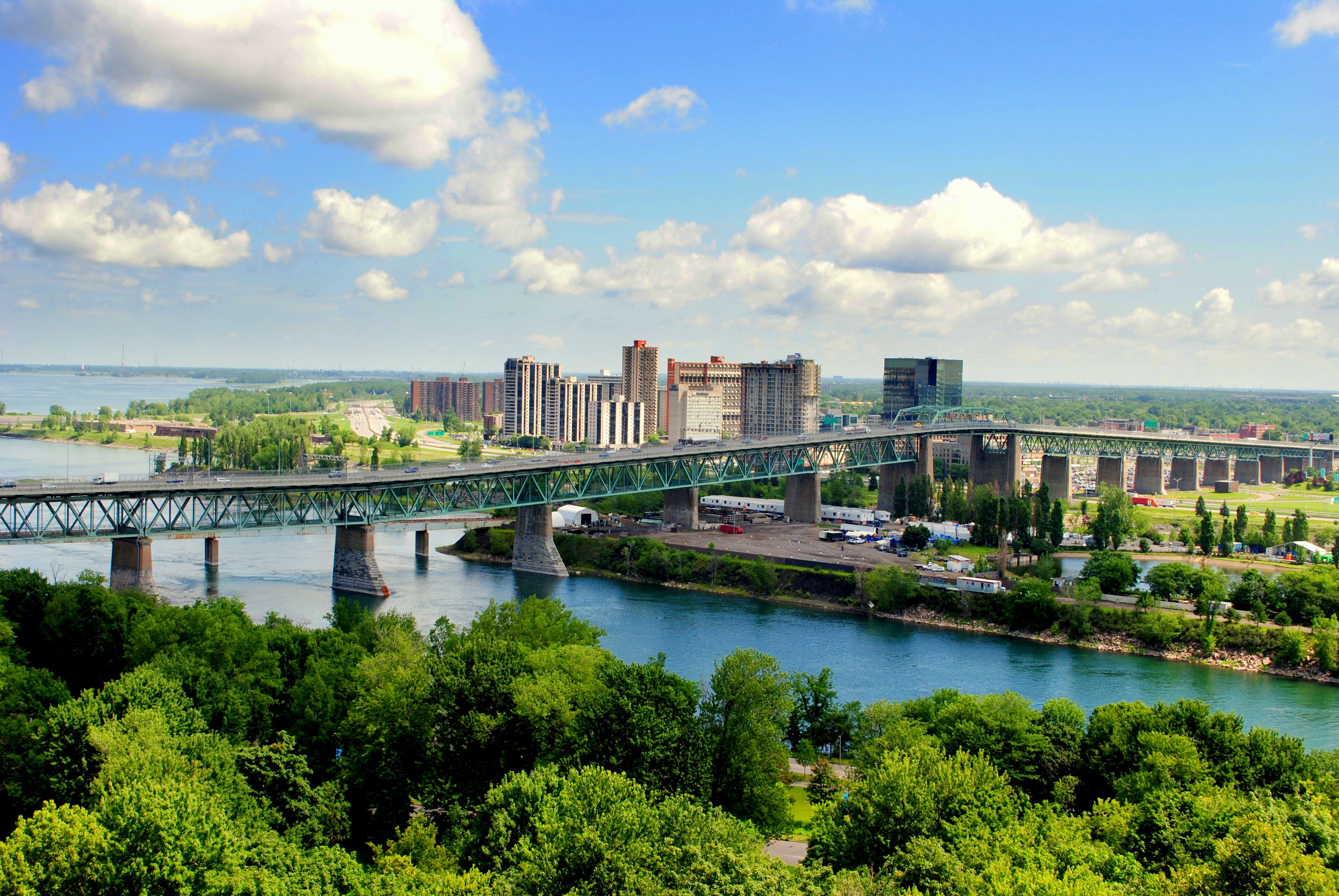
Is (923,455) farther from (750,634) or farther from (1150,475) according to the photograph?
(750,634)

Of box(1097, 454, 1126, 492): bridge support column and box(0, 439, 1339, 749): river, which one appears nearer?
box(0, 439, 1339, 749): river

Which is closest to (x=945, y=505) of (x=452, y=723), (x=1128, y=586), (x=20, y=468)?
(x=1128, y=586)

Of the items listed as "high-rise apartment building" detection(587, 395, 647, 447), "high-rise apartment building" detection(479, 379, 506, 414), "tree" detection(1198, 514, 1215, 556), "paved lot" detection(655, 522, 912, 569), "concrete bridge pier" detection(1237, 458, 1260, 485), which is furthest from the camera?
"high-rise apartment building" detection(479, 379, 506, 414)

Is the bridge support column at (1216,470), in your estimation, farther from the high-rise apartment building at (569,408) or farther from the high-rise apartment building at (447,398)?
the high-rise apartment building at (447,398)

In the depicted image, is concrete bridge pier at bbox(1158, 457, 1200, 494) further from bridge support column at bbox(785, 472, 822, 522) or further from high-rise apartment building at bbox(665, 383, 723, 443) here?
high-rise apartment building at bbox(665, 383, 723, 443)

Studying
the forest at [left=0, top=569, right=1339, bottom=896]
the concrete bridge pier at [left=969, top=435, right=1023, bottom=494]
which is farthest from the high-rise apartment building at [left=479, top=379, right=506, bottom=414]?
the forest at [left=0, top=569, right=1339, bottom=896]

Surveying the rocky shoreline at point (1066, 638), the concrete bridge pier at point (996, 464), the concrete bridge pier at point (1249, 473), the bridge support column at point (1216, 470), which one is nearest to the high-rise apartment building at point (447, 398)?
the concrete bridge pier at point (996, 464)
